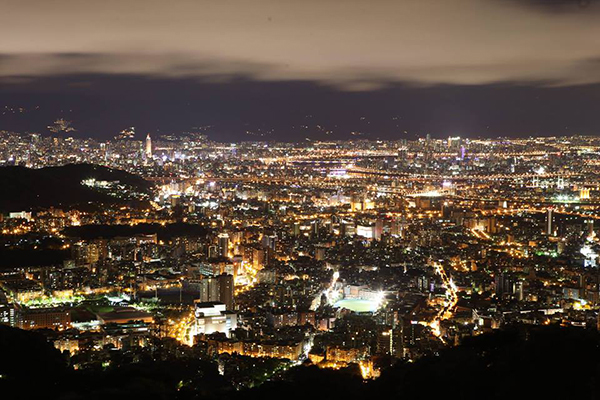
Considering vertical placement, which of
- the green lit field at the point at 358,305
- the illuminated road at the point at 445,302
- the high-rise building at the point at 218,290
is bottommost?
the green lit field at the point at 358,305

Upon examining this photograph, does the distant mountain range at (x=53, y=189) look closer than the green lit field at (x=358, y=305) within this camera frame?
No

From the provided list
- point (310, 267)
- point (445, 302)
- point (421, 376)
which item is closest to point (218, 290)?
point (310, 267)

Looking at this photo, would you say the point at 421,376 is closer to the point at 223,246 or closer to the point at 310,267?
the point at 310,267

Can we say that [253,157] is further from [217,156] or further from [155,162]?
[155,162]

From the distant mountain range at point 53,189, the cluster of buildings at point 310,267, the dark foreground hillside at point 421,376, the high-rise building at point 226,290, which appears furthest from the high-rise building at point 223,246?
the dark foreground hillside at point 421,376

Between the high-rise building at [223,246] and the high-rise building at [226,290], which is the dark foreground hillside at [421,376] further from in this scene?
the high-rise building at [223,246]

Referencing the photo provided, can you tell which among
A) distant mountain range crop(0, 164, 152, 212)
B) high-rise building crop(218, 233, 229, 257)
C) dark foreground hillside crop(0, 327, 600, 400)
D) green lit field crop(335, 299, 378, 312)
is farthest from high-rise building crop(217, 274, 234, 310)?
Result: distant mountain range crop(0, 164, 152, 212)

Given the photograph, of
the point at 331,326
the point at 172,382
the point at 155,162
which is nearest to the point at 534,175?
the point at 155,162
